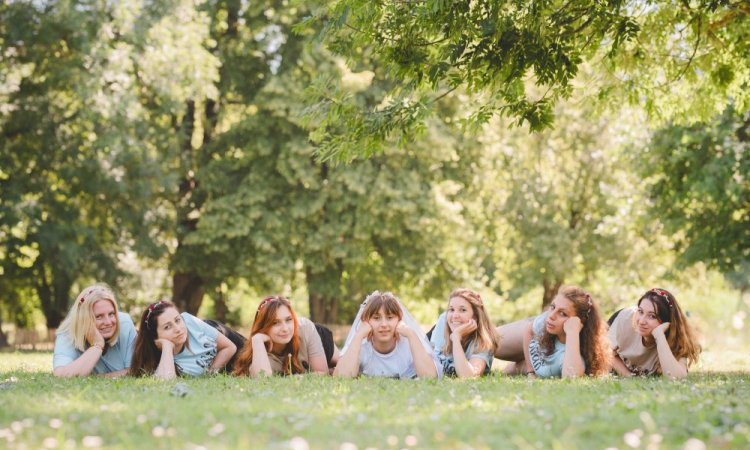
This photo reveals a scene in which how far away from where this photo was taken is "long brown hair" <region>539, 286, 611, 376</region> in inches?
429

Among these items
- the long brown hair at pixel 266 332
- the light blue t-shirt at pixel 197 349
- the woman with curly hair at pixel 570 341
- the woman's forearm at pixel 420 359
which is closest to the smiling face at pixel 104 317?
the light blue t-shirt at pixel 197 349

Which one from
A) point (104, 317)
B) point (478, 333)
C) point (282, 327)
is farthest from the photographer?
point (478, 333)

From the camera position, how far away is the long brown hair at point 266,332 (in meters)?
10.9

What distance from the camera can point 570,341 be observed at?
10758 millimetres

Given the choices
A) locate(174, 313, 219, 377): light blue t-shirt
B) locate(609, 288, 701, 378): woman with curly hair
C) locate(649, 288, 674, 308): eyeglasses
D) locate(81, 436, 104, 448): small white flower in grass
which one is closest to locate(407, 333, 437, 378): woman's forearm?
locate(609, 288, 701, 378): woman with curly hair

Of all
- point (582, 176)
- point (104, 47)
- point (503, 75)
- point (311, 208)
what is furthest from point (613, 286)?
point (503, 75)

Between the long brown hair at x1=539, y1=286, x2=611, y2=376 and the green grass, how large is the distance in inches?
63.1

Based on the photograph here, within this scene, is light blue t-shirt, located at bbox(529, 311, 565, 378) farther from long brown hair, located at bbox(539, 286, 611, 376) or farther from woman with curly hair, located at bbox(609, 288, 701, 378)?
woman with curly hair, located at bbox(609, 288, 701, 378)

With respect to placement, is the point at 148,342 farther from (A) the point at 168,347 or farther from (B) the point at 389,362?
(B) the point at 389,362

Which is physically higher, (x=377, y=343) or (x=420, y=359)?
(x=377, y=343)

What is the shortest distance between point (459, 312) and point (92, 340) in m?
4.59

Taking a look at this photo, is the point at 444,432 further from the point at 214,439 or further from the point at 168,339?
the point at 168,339

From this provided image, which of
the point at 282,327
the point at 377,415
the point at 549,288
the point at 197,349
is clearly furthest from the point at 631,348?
the point at 549,288

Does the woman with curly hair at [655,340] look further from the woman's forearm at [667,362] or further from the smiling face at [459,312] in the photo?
the smiling face at [459,312]
